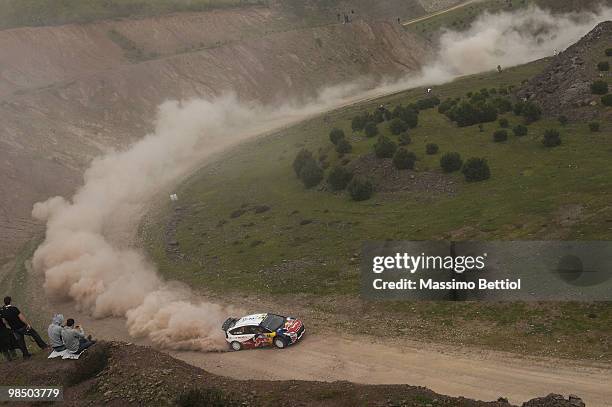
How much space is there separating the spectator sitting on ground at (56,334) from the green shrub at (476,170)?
34311mm

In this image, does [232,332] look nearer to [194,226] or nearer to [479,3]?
[194,226]

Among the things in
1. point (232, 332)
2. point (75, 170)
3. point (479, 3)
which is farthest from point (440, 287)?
point (479, 3)

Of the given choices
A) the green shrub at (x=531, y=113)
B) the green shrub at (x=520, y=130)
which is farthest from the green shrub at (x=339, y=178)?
the green shrub at (x=531, y=113)

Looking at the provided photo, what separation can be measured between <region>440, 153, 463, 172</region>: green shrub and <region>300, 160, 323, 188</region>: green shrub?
1235 centimetres

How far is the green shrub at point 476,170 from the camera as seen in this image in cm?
4672

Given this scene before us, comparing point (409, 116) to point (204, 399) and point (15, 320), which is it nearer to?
point (15, 320)

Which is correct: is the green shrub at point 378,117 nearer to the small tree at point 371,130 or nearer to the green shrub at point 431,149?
the small tree at point 371,130

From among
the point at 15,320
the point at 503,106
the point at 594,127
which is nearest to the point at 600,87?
the point at 594,127

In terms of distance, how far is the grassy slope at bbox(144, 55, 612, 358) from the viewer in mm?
28219

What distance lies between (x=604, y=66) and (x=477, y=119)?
14.2m

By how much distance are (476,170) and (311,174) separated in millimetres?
16077

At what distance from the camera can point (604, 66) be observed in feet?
193

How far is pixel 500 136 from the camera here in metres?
54.3

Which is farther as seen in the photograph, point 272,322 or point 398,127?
point 398,127
